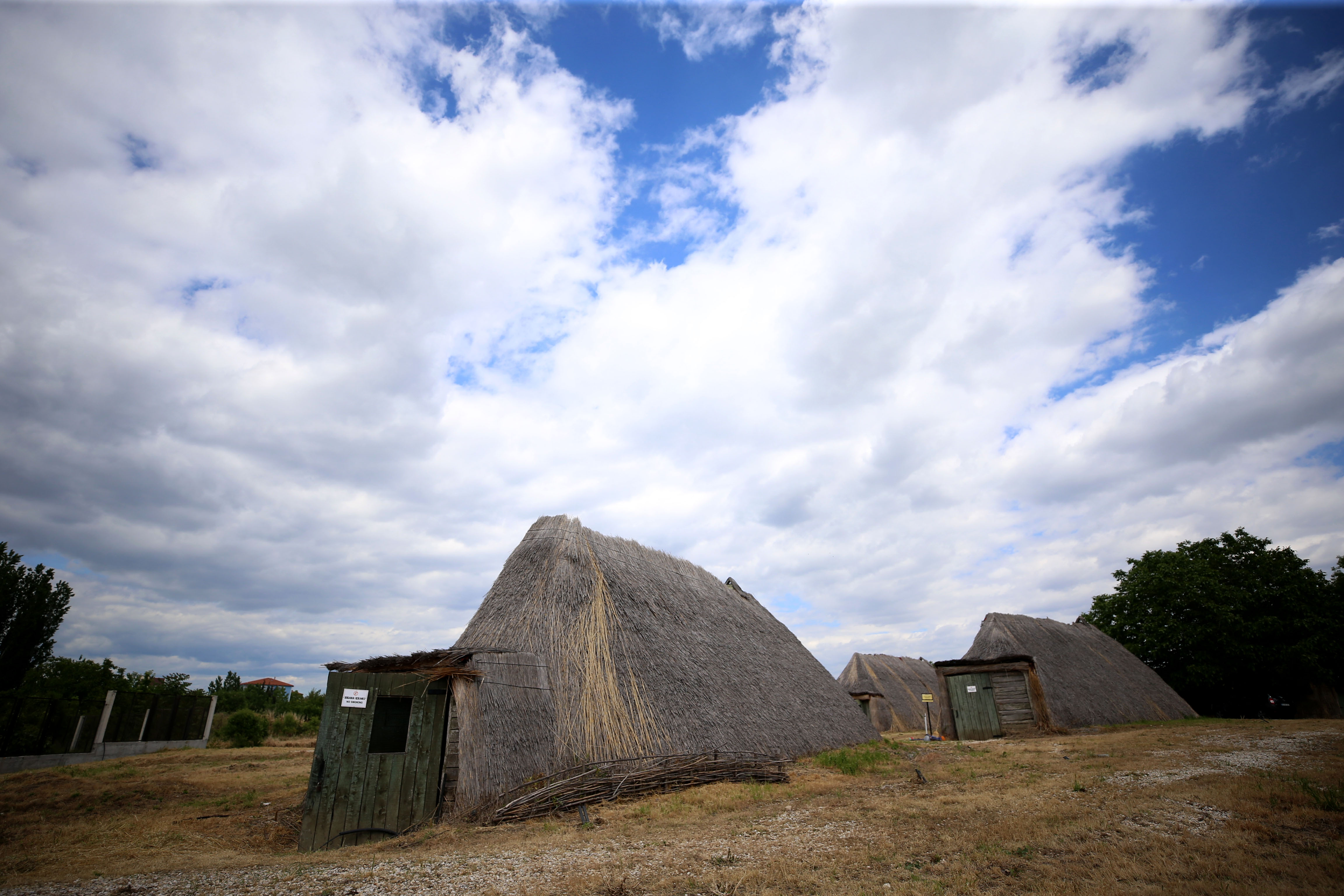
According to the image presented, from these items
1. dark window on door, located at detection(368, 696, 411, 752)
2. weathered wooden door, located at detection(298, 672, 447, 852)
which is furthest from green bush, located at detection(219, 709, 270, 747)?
dark window on door, located at detection(368, 696, 411, 752)

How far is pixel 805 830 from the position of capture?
7324mm

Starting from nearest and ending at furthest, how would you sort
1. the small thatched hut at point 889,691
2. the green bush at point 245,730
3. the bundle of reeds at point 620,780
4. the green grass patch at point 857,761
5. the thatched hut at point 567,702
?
1. the thatched hut at point 567,702
2. the bundle of reeds at point 620,780
3. the green grass patch at point 857,761
4. the green bush at point 245,730
5. the small thatched hut at point 889,691

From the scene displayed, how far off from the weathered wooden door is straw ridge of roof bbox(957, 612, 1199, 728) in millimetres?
18940

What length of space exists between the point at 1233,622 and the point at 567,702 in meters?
33.3

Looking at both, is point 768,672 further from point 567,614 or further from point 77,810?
point 77,810

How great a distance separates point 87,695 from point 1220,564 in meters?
51.7

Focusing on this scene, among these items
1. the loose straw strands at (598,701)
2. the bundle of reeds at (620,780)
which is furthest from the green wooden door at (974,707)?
the loose straw strands at (598,701)

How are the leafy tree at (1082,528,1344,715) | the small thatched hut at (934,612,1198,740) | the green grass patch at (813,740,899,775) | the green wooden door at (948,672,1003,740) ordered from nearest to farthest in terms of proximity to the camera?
1. the green grass patch at (813,740,899,775)
2. the small thatched hut at (934,612,1198,740)
3. the green wooden door at (948,672,1003,740)
4. the leafy tree at (1082,528,1344,715)

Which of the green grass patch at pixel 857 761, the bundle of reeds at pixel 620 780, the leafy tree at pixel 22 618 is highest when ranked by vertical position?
the leafy tree at pixel 22 618

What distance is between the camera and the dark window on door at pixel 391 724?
9.00m

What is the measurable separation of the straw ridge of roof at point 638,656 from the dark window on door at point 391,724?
2.49 m

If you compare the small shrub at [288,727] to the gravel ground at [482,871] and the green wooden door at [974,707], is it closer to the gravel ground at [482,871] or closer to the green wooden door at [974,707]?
the gravel ground at [482,871]

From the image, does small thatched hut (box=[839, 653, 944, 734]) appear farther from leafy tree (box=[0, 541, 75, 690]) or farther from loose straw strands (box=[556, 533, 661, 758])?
leafy tree (box=[0, 541, 75, 690])

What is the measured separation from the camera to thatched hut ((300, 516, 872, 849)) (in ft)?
28.9
